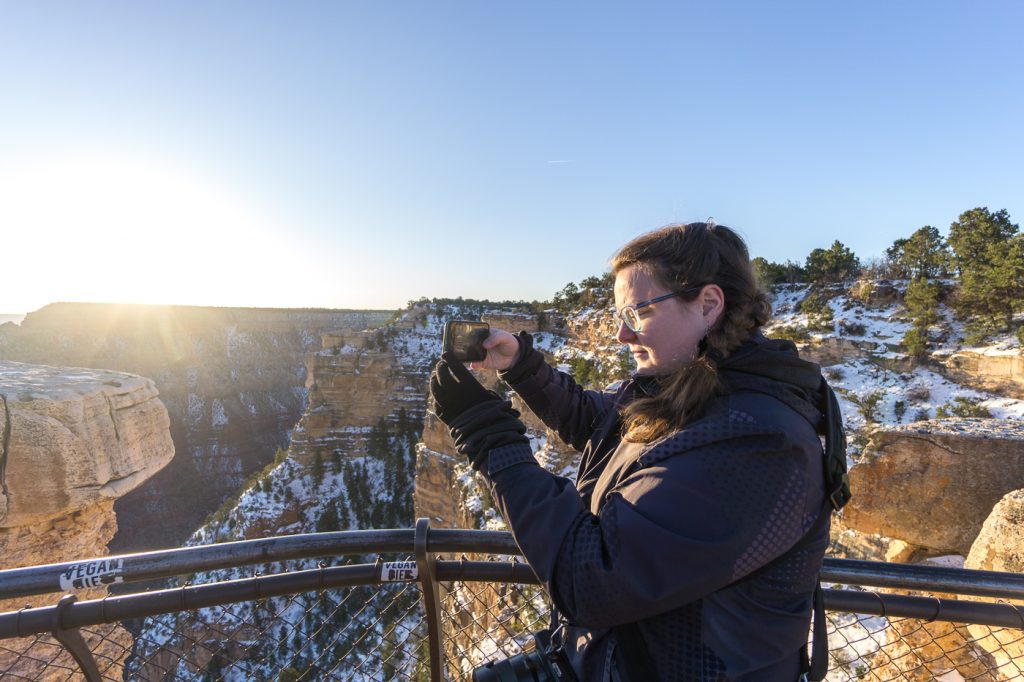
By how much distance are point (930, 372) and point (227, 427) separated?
7038 centimetres

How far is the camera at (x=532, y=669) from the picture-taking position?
4.61 ft

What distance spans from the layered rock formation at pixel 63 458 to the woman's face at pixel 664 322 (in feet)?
11.5

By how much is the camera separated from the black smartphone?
1094 millimetres

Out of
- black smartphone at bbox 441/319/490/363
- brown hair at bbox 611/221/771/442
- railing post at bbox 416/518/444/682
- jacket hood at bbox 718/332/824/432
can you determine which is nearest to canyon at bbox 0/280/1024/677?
railing post at bbox 416/518/444/682

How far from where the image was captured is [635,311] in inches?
60.4

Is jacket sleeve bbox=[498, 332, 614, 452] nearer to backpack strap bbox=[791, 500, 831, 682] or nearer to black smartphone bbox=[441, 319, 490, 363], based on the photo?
black smartphone bbox=[441, 319, 490, 363]

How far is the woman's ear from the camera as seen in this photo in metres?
1.45

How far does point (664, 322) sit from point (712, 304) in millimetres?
160

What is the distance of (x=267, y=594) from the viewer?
63.9 inches

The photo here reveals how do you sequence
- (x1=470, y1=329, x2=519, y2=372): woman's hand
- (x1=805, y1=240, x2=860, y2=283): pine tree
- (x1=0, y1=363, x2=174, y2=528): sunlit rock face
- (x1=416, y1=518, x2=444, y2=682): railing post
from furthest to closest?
→ (x1=805, y1=240, x2=860, y2=283): pine tree → (x1=0, y1=363, x2=174, y2=528): sunlit rock face → (x1=470, y1=329, x2=519, y2=372): woman's hand → (x1=416, y1=518, x2=444, y2=682): railing post

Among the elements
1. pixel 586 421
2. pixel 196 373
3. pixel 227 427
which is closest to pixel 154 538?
pixel 227 427

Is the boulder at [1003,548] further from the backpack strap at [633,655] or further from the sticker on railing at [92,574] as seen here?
the sticker on railing at [92,574]

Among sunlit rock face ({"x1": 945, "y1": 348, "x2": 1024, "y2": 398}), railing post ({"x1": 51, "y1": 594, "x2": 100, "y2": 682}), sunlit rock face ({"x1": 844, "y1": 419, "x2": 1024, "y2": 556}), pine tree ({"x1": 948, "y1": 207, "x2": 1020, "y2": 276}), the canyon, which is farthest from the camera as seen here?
pine tree ({"x1": 948, "y1": 207, "x2": 1020, "y2": 276})

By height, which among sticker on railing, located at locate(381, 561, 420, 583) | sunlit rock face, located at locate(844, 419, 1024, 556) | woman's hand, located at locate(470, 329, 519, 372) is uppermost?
woman's hand, located at locate(470, 329, 519, 372)
